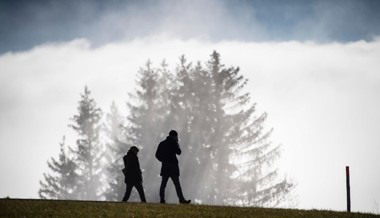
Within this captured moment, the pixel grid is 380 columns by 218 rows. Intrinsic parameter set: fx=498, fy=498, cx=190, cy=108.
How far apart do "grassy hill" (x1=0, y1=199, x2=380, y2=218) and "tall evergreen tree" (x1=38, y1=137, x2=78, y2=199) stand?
140ft

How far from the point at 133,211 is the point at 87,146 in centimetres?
4470

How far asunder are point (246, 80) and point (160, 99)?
8909mm

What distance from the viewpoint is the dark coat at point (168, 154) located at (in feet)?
56.9

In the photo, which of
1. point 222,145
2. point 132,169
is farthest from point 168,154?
point 222,145

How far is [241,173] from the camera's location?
38938mm

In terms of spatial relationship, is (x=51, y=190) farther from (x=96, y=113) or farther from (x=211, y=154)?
(x=211, y=154)

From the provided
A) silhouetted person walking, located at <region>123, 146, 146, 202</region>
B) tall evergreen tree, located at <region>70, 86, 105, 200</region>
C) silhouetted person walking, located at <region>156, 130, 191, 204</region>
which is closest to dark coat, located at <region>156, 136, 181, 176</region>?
silhouetted person walking, located at <region>156, 130, 191, 204</region>

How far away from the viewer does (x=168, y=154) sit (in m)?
17.4

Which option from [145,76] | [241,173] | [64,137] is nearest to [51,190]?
[64,137]

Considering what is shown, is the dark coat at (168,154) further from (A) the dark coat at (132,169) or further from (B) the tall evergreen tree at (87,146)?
(B) the tall evergreen tree at (87,146)

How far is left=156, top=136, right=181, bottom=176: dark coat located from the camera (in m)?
17.3

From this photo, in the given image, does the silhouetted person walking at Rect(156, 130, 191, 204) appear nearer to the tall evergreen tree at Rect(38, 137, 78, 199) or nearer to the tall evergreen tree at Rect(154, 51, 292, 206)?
the tall evergreen tree at Rect(154, 51, 292, 206)

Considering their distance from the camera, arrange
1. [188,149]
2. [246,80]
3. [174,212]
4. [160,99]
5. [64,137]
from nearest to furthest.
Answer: [174,212] < [188,149] < [246,80] < [160,99] < [64,137]

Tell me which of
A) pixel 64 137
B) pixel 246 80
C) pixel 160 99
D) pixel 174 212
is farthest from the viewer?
pixel 64 137
